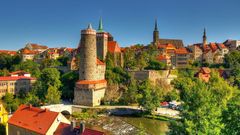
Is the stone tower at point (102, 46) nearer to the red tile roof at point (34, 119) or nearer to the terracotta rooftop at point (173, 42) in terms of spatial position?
the red tile roof at point (34, 119)

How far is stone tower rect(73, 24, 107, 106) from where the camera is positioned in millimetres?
51438

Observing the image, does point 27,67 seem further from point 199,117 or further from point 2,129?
point 199,117

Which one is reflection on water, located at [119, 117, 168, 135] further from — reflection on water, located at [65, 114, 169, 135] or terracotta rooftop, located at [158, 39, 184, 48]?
terracotta rooftop, located at [158, 39, 184, 48]

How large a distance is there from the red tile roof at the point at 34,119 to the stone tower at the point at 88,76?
21.5 metres

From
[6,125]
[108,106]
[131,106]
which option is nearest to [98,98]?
[108,106]

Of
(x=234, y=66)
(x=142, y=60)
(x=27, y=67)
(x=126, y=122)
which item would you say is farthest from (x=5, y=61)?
(x=234, y=66)

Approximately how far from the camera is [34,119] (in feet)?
90.7

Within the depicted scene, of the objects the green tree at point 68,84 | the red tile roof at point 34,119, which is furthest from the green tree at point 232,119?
the green tree at point 68,84

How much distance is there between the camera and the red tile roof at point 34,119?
2603cm

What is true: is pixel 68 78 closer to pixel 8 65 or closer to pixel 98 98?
pixel 98 98

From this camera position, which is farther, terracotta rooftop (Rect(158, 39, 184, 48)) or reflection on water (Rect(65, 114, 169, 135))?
A: terracotta rooftop (Rect(158, 39, 184, 48))

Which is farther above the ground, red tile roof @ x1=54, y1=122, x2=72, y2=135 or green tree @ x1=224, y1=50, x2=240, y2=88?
green tree @ x1=224, y1=50, x2=240, y2=88

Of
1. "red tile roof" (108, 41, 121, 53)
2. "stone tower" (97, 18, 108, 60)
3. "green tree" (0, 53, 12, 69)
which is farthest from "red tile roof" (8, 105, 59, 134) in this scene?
"green tree" (0, 53, 12, 69)

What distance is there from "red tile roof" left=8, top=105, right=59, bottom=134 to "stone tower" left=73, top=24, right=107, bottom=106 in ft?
70.6
